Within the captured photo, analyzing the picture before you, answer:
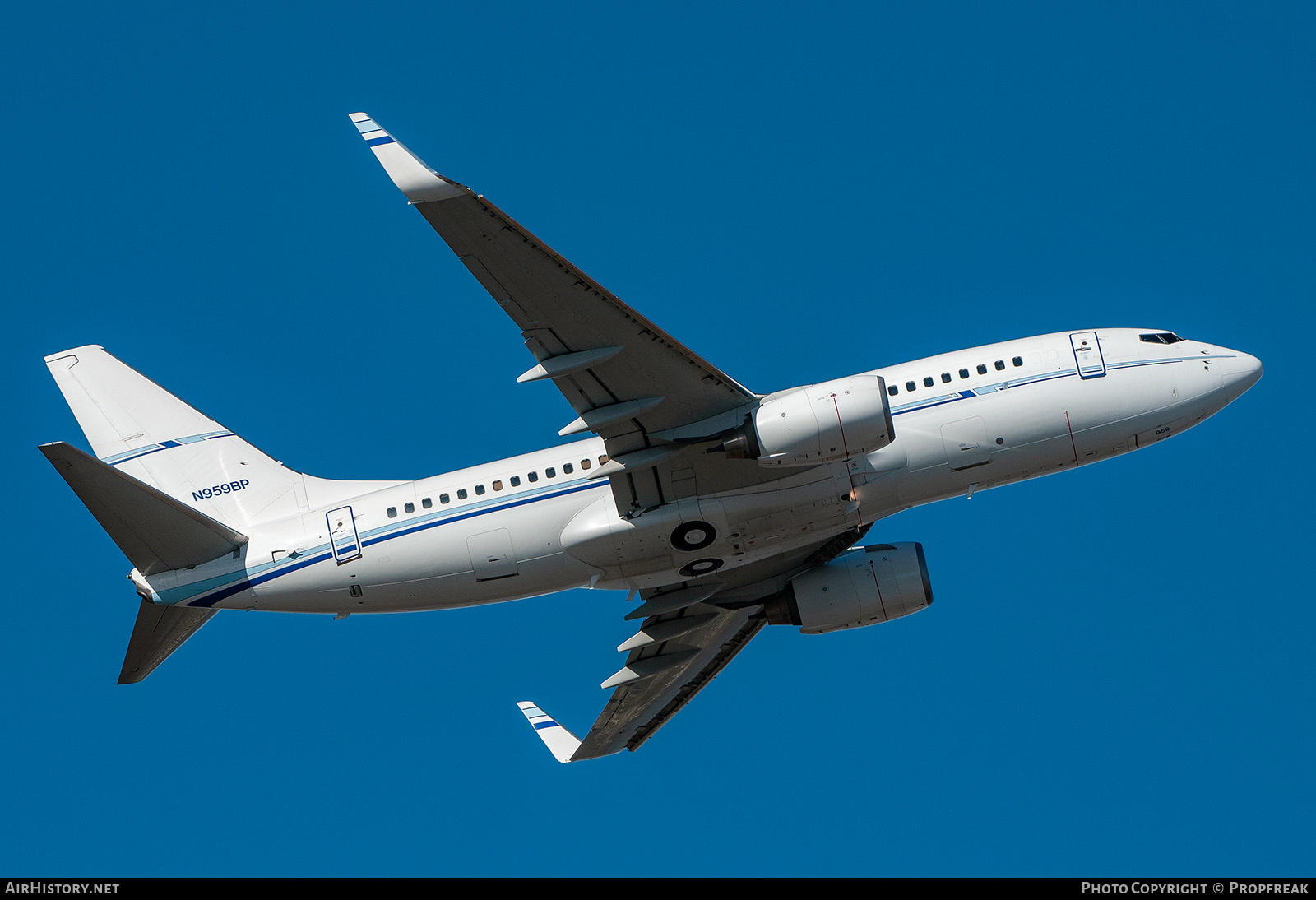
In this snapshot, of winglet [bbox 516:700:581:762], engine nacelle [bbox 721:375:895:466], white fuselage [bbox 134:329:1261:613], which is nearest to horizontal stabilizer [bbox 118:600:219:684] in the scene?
white fuselage [bbox 134:329:1261:613]

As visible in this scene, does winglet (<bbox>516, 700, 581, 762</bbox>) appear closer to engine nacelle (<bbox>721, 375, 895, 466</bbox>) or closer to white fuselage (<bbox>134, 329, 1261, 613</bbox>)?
white fuselage (<bbox>134, 329, 1261, 613</bbox>)

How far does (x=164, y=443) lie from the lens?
38.0m

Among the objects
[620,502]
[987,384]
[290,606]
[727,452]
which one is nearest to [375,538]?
[290,606]

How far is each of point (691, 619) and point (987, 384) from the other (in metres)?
11.2

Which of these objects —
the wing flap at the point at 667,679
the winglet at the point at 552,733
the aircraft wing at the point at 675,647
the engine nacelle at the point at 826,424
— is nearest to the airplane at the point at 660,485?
the engine nacelle at the point at 826,424

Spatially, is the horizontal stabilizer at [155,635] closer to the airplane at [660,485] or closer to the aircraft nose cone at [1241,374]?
the airplane at [660,485]

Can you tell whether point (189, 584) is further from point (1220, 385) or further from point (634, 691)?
point (1220, 385)

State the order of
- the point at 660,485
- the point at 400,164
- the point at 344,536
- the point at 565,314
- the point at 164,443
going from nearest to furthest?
the point at 400,164 < the point at 565,314 < the point at 660,485 < the point at 344,536 < the point at 164,443

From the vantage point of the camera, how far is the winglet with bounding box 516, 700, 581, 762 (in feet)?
136

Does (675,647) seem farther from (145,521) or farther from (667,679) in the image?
(145,521)

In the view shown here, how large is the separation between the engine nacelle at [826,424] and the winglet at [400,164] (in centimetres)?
938

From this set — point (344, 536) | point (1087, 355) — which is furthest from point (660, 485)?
point (1087, 355)

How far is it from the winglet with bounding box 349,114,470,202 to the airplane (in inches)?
193

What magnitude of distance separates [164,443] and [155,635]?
5.99m
